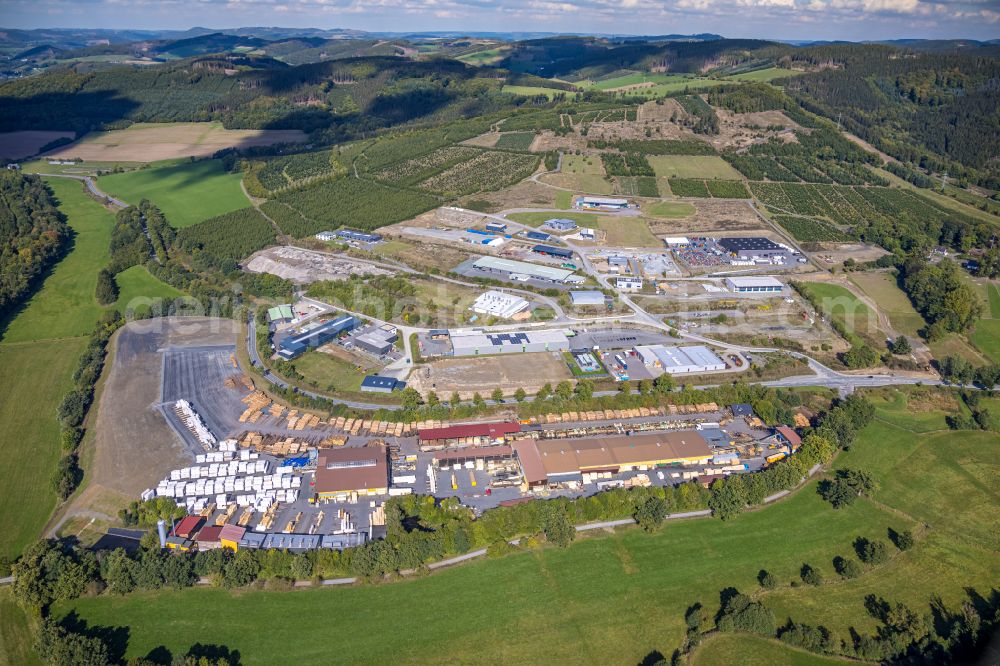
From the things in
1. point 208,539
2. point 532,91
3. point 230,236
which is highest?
point 532,91

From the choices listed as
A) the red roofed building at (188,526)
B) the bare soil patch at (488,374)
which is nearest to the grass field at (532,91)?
the bare soil patch at (488,374)

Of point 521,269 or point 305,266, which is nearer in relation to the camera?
point 521,269

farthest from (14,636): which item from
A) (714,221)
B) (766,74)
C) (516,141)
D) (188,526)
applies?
(766,74)

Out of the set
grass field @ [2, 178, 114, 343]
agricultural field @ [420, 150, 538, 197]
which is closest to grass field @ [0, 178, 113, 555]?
grass field @ [2, 178, 114, 343]

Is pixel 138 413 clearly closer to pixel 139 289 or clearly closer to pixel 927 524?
pixel 139 289

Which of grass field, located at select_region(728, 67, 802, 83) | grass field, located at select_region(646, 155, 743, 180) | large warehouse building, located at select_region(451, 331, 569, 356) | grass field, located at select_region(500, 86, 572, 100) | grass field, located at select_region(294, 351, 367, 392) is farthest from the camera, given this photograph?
grass field, located at select_region(500, 86, 572, 100)

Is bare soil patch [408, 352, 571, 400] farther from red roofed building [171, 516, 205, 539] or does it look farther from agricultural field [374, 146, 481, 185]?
agricultural field [374, 146, 481, 185]
